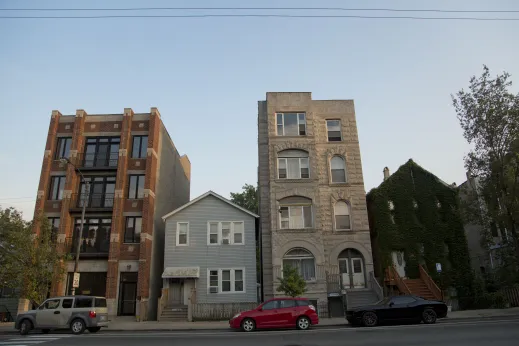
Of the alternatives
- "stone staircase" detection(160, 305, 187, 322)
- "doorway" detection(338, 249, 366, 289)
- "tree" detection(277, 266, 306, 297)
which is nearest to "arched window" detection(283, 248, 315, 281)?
"doorway" detection(338, 249, 366, 289)

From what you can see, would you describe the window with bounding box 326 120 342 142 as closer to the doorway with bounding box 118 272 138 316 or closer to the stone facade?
the stone facade

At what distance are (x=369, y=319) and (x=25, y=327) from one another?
15.7 m

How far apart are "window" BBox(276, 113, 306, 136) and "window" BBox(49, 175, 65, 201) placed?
1740 centimetres

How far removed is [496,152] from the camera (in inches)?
998

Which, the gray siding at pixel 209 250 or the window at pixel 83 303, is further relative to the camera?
the gray siding at pixel 209 250

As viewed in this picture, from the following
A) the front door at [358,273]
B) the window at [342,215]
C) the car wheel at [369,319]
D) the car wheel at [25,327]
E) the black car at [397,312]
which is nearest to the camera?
the car wheel at [369,319]

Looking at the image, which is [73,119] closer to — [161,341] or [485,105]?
[161,341]

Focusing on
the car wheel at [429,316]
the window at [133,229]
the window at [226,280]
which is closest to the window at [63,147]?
the window at [133,229]

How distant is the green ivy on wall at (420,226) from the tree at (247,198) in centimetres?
2118

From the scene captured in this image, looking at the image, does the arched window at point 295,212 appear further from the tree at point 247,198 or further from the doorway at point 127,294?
the tree at point 247,198

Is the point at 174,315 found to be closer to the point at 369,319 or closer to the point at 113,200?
the point at 113,200

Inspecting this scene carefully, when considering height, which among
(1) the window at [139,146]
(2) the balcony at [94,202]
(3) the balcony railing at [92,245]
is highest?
(1) the window at [139,146]

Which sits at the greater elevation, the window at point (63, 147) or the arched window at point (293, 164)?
the window at point (63, 147)

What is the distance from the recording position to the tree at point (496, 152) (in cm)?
2411
